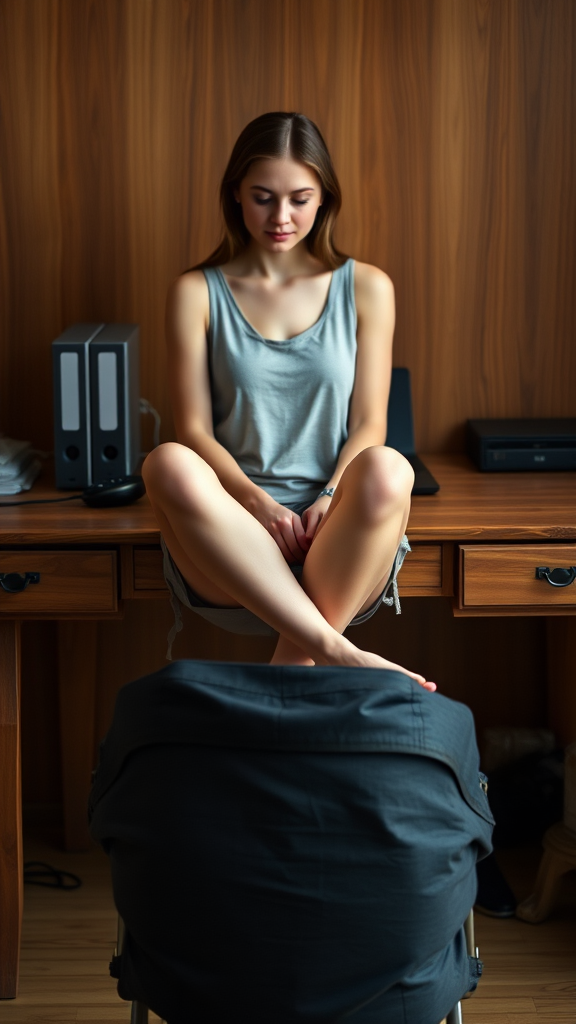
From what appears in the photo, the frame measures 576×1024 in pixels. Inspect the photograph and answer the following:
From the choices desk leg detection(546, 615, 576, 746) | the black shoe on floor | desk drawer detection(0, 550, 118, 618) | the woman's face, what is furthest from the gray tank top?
the black shoe on floor

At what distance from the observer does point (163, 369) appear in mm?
2289

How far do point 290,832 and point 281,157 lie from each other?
1227 mm

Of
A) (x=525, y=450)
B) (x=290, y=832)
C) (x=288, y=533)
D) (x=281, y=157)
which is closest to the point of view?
(x=290, y=832)

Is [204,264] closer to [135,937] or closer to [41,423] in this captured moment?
[41,423]

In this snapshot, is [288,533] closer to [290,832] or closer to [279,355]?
[279,355]

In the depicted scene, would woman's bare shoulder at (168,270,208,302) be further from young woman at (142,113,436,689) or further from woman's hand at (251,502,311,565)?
woman's hand at (251,502,311,565)

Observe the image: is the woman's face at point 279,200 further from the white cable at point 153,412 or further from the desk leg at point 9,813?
the desk leg at point 9,813

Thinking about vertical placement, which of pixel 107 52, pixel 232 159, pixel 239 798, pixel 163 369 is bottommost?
pixel 239 798

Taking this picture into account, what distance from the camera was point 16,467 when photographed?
6.57ft

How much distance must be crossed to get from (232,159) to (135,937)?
52.2 inches

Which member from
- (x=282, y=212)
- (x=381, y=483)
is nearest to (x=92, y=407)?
(x=282, y=212)

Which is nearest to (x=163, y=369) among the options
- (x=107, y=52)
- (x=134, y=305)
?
(x=134, y=305)

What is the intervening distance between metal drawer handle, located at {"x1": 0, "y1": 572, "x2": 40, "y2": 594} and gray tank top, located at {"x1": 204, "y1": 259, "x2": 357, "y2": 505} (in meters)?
0.45

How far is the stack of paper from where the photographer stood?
198cm
